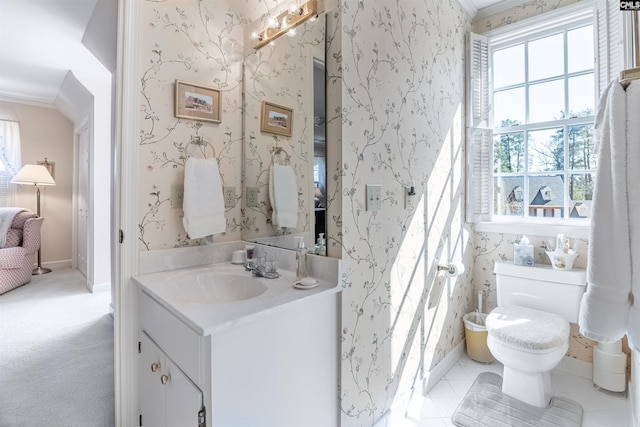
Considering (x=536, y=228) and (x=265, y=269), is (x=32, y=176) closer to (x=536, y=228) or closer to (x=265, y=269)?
(x=265, y=269)

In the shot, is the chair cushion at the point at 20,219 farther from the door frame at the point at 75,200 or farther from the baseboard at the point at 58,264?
the baseboard at the point at 58,264

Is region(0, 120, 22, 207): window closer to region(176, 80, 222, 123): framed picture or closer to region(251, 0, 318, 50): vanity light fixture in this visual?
region(176, 80, 222, 123): framed picture

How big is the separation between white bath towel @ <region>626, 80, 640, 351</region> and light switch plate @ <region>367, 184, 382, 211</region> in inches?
32.6

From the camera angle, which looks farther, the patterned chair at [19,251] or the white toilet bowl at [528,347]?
the patterned chair at [19,251]

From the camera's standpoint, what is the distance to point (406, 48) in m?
1.64

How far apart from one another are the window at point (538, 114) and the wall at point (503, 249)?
0.29 ft

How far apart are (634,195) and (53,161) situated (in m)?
6.19

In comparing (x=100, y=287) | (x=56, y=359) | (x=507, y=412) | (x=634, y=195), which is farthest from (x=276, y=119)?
(x=100, y=287)

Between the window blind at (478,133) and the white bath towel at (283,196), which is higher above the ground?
the window blind at (478,133)

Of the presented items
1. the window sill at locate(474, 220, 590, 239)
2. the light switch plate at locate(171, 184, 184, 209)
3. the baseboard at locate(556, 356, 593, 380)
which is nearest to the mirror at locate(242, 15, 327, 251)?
the light switch plate at locate(171, 184, 184, 209)

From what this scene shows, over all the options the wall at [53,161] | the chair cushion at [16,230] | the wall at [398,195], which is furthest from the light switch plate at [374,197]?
the wall at [53,161]

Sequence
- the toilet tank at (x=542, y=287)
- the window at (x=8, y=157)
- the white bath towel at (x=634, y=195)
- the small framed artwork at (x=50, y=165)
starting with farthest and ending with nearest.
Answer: the small framed artwork at (x=50, y=165)
the window at (x=8, y=157)
the toilet tank at (x=542, y=287)
the white bath towel at (x=634, y=195)

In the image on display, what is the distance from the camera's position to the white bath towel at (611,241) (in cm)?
84

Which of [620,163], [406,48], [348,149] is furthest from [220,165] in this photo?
[620,163]
